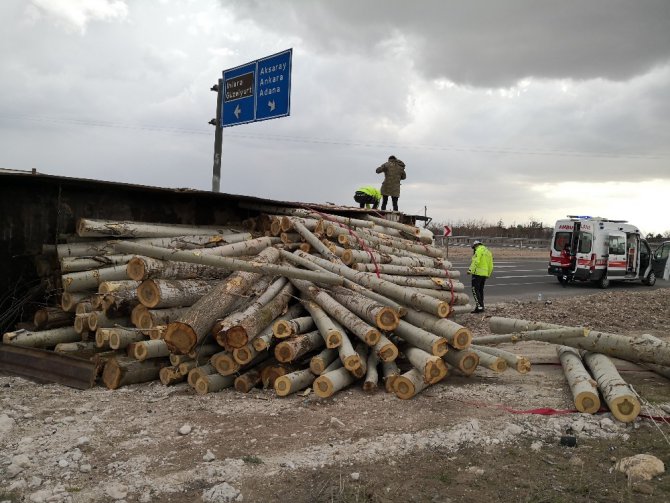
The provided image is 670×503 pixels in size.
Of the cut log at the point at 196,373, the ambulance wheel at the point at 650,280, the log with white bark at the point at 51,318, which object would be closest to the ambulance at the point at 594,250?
the ambulance wheel at the point at 650,280

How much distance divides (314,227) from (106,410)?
452cm

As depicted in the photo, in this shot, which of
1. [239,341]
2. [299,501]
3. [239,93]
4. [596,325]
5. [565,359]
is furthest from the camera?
[239,93]

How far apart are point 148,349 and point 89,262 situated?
1929 mm

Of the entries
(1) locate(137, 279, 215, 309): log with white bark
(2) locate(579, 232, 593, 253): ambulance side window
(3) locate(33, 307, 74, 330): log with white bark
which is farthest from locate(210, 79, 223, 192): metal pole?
(2) locate(579, 232, 593, 253): ambulance side window

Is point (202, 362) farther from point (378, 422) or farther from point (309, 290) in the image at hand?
point (378, 422)

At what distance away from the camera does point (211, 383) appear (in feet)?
19.5

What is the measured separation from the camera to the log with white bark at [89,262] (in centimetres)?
710

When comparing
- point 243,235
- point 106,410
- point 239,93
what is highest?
point 239,93

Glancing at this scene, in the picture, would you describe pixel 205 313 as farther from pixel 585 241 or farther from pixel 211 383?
pixel 585 241

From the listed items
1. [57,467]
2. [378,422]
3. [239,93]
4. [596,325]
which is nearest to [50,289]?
[57,467]

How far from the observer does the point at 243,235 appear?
869 centimetres

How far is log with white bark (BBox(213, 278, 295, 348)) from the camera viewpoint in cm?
578

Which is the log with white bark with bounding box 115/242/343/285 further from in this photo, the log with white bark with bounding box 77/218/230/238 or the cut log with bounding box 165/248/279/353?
the log with white bark with bounding box 77/218/230/238

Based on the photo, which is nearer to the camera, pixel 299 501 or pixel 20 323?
pixel 299 501
